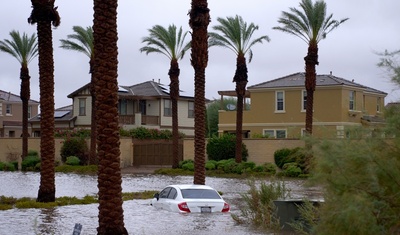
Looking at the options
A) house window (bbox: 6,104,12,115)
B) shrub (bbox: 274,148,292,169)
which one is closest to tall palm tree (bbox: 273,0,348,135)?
shrub (bbox: 274,148,292,169)

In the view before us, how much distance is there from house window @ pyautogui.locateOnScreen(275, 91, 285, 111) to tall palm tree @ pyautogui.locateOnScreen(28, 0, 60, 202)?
38.1 meters

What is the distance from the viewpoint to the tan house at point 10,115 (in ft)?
286

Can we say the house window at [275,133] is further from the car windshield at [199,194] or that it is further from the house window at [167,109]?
the car windshield at [199,194]

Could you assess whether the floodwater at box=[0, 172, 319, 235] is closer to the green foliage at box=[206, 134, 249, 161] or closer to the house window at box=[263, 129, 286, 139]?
the green foliage at box=[206, 134, 249, 161]

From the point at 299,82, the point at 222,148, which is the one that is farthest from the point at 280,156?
the point at 299,82

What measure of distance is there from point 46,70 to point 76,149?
33757 millimetres

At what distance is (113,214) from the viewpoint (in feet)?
59.5

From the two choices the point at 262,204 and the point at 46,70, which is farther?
the point at 46,70

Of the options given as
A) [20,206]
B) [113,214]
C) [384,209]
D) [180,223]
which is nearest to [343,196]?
[384,209]

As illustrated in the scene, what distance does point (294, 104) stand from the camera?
63.9 meters

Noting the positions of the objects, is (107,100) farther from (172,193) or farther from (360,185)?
(360,185)

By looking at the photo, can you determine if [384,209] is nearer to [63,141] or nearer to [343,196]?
[343,196]

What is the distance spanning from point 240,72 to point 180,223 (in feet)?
110

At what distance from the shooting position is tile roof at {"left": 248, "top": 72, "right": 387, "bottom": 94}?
204 ft
